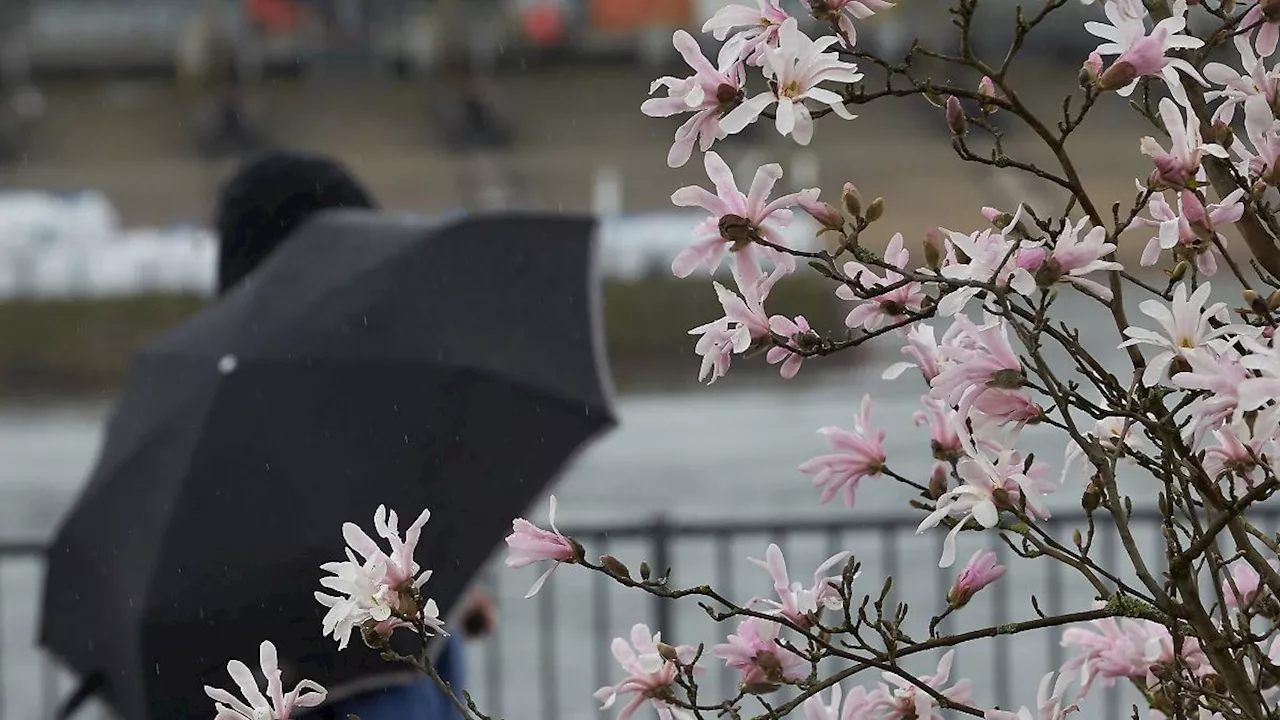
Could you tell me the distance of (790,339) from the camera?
163 cm

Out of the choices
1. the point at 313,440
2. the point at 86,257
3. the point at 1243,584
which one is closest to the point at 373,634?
the point at 1243,584

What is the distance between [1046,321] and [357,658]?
4.79 ft

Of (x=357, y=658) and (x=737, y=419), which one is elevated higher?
(x=737, y=419)

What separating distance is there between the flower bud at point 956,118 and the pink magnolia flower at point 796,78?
0.44 feet

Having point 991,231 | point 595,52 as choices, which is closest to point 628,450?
point 991,231

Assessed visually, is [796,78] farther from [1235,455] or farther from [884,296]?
[1235,455]

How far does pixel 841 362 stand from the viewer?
16.5m

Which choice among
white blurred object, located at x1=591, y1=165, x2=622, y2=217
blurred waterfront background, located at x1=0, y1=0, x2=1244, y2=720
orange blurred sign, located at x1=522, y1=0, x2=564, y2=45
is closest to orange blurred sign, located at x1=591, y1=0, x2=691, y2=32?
blurred waterfront background, located at x1=0, y1=0, x2=1244, y2=720

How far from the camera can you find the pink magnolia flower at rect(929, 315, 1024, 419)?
1.46 meters

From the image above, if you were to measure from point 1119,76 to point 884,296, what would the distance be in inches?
10.9

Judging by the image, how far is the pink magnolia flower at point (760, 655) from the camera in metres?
1.65

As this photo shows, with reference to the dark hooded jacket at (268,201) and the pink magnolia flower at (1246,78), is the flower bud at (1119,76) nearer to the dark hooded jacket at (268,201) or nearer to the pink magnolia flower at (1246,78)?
the pink magnolia flower at (1246,78)

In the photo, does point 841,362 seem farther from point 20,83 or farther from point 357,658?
point 20,83

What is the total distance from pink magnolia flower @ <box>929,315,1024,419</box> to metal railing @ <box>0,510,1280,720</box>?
281cm
